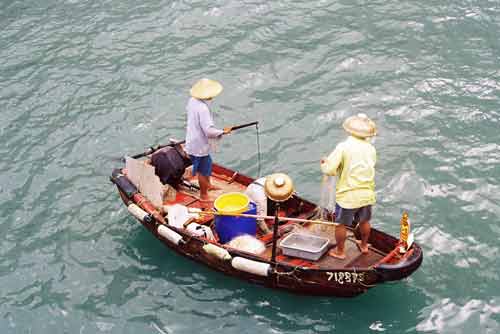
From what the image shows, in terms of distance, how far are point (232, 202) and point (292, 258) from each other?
1408 mm

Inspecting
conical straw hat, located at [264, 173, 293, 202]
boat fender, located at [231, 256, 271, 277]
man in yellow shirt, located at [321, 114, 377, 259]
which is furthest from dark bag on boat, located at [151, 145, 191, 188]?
man in yellow shirt, located at [321, 114, 377, 259]

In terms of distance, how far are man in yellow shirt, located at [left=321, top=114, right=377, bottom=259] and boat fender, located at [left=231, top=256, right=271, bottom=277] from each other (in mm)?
1190

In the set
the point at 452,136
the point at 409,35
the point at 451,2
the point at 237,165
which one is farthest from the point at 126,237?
the point at 451,2

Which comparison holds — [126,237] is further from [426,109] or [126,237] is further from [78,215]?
[426,109]

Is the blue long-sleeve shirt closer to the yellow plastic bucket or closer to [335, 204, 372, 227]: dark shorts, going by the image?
the yellow plastic bucket

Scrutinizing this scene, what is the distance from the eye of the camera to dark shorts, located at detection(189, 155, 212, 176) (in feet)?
36.1

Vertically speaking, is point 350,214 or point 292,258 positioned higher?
point 350,214

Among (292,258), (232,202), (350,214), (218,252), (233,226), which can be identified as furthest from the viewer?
(232,202)

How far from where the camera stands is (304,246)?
9711 millimetres

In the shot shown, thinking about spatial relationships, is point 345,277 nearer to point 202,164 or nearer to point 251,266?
point 251,266

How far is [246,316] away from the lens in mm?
9727

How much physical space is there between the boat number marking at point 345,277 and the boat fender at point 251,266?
36.2 inches

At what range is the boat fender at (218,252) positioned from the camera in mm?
9602

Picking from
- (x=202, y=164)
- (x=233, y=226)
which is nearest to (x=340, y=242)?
(x=233, y=226)
